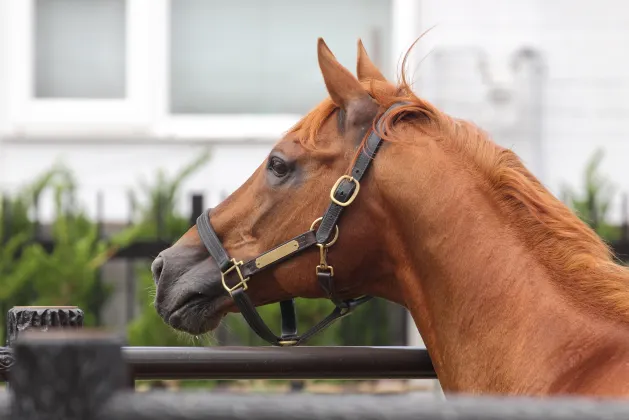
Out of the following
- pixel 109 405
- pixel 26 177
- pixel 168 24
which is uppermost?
pixel 168 24

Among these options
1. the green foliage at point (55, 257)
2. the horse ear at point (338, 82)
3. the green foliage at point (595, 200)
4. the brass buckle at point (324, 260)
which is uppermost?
the horse ear at point (338, 82)

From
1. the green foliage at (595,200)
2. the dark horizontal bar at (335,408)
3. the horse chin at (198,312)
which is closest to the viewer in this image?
the dark horizontal bar at (335,408)

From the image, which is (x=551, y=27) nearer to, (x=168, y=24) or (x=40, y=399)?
(x=168, y=24)

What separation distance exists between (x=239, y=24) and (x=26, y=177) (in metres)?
→ 2.07

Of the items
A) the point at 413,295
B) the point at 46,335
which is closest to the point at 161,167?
the point at 413,295

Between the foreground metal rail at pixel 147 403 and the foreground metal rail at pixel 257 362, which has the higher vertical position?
the foreground metal rail at pixel 147 403

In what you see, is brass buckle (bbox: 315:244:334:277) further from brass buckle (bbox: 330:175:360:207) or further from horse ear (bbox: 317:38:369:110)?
horse ear (bbox: 317:38:369:110)

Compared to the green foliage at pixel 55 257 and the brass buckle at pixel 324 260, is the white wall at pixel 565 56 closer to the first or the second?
the green foliage at pixel 55 257

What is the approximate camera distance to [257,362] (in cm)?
275

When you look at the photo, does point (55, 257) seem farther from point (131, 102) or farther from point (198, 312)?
point (198, 312)

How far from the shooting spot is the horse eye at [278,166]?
319cm

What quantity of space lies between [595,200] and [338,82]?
157 inches

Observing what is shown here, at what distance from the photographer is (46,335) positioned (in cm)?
99

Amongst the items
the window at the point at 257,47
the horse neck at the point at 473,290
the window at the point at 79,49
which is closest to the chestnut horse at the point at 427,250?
the horse neck at the point at 473,290
